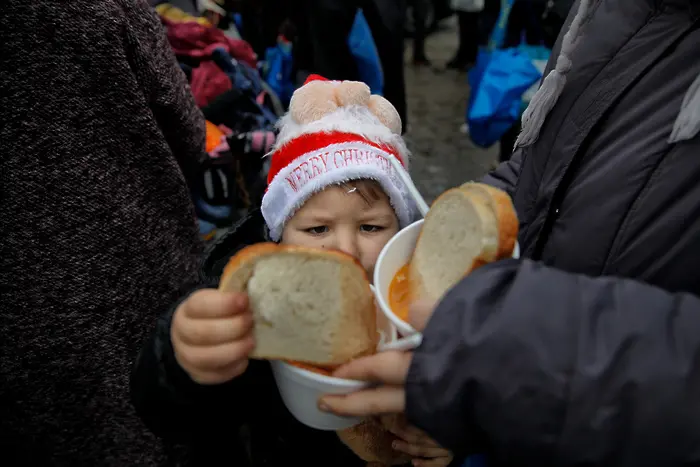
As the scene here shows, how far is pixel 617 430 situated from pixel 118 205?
39.4 inches

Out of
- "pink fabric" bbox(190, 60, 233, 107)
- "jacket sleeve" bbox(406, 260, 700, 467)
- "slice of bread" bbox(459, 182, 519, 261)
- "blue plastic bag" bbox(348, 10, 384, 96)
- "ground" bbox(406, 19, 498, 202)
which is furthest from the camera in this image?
"ground" bbox(406, 19, 498, 202)

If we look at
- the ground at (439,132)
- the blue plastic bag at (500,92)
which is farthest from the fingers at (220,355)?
the ground at (439,132)

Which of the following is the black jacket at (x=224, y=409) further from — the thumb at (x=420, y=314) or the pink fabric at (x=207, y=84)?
the pink fabric at (x=207, y=84)

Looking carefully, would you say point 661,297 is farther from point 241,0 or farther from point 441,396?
point 241,0

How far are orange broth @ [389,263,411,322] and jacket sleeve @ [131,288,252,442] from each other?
32 centimetres

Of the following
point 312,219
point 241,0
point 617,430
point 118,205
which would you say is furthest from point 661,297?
point 241,0

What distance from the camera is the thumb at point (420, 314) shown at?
1.87 feet

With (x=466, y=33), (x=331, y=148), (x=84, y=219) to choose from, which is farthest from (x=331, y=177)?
(x=466, y=33)

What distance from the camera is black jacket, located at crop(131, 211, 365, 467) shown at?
80 cm

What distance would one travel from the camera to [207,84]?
2229 mm

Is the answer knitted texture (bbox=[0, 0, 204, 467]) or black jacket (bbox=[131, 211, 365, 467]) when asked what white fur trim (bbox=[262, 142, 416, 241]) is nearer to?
black jacket (bbox=[131, 211, 365, 467])

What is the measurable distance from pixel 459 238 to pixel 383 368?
197 mm

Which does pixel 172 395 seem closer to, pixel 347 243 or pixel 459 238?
pixel 347 243

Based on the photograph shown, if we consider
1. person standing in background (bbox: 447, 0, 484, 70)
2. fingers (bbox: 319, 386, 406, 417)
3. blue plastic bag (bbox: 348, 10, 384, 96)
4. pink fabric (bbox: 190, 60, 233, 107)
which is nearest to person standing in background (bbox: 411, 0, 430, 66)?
person standing in background (bbox: 447, 0, 484, 70)
